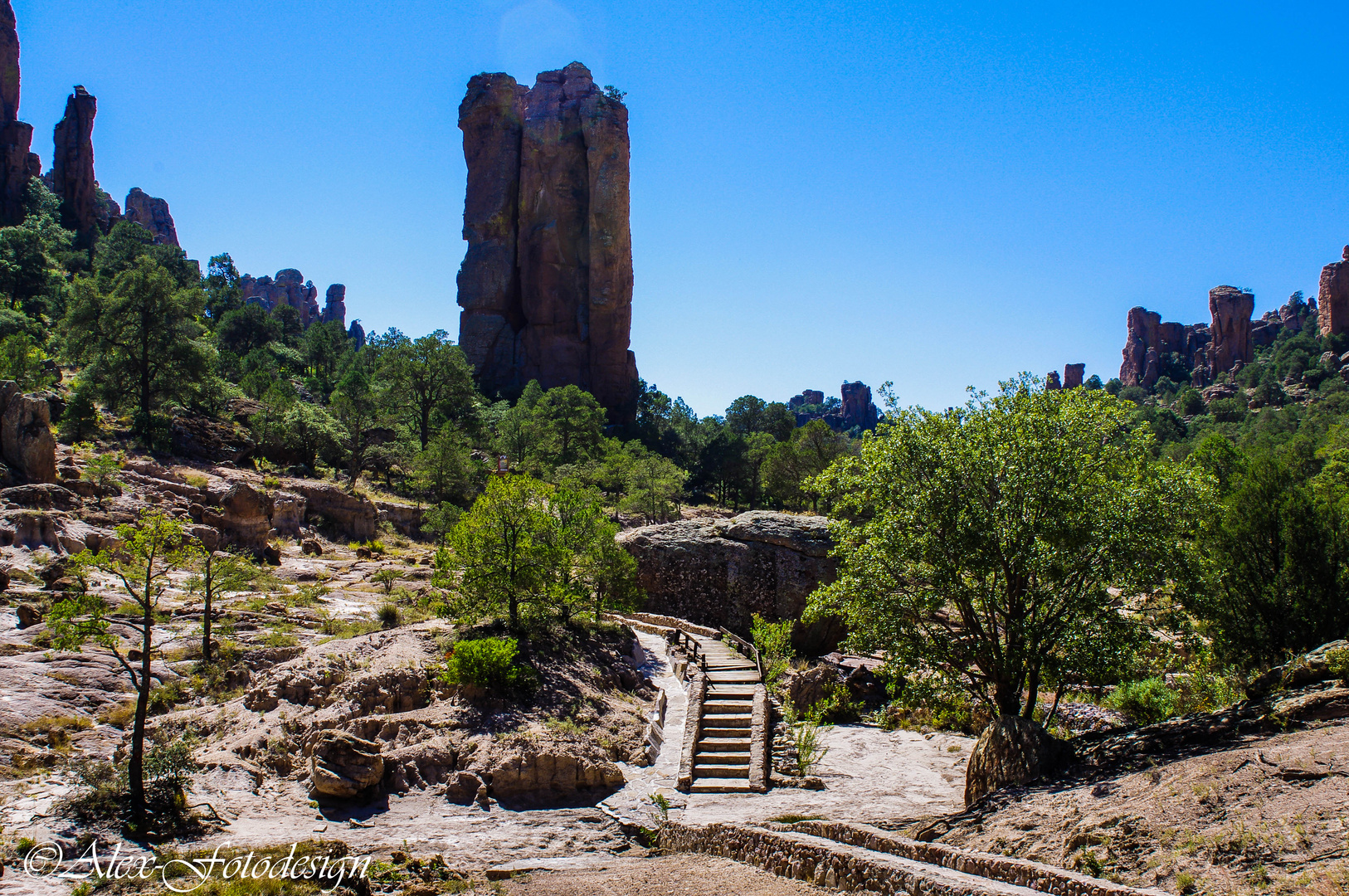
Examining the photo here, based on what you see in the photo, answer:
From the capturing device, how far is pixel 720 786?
46.1 ft

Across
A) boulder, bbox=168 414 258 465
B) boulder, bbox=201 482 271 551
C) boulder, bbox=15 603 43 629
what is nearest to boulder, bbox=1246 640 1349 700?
boulder, bbox=15 603 43 629

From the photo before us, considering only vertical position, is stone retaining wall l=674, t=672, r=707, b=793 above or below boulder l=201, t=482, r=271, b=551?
below

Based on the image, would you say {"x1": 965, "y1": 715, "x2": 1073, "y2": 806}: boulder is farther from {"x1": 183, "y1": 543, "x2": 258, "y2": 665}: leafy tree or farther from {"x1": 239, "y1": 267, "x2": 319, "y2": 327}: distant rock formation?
{"x1": 239, "y1": 267, "x2": 319, "y2": 327}: distant rock formation

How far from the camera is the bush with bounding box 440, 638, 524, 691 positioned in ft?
50.7

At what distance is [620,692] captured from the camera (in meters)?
18.6

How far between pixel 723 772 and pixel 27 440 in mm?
28245

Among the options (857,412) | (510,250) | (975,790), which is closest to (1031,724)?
(975,790)

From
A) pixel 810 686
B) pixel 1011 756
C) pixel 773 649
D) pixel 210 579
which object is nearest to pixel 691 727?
pixel 810 686

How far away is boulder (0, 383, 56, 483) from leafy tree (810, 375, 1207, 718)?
29319mm

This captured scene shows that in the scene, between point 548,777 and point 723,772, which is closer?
point 548,777

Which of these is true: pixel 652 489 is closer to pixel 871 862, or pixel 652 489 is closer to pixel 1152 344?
pixel 871 862

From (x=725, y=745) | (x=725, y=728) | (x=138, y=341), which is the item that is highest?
(x=138, y=341)

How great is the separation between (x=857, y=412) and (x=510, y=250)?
119m

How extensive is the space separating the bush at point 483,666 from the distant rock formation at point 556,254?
67.7 meters
